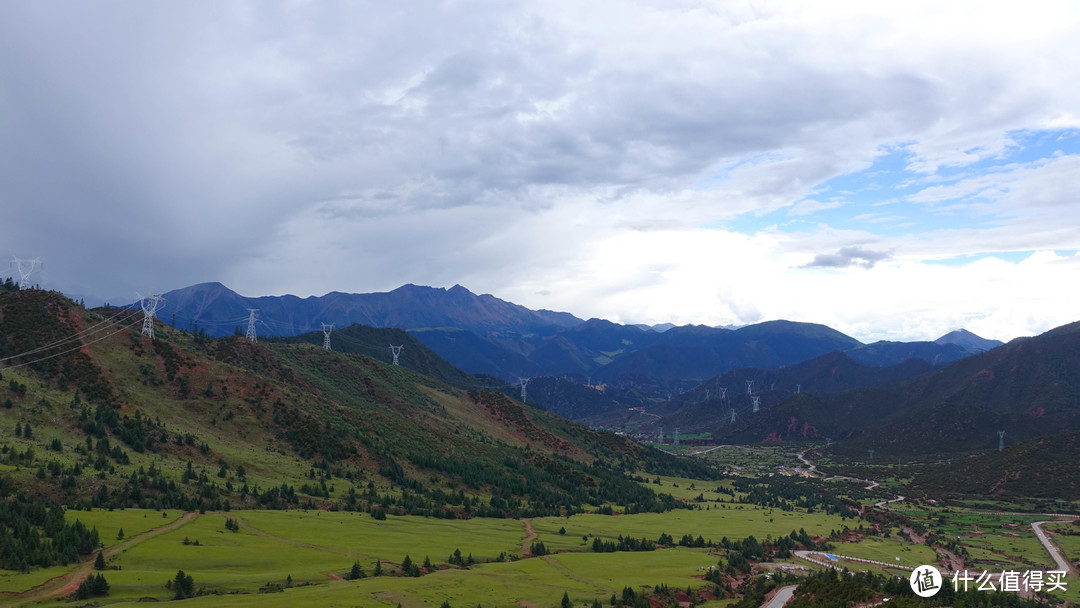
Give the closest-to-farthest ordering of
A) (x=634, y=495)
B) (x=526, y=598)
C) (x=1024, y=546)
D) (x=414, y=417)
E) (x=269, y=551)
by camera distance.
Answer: (x=526, y=598)
(x=269, y=551)
(x=1024, y=546)
(x=634, y=495)
(x=414, y=417)

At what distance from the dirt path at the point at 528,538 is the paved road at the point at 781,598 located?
3642 centimetres

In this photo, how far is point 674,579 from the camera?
86938 mm

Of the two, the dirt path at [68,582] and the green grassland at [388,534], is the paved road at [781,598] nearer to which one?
the green grassland at [388,534]

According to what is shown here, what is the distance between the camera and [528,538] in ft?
360

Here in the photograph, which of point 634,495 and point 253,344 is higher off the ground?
point 253,344

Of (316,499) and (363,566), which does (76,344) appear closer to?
(316,499)

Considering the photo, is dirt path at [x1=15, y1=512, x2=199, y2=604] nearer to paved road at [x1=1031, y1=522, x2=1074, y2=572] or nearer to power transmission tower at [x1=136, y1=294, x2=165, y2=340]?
power transmission tower at [x1=136, y1=294, x2=165, y2=340]

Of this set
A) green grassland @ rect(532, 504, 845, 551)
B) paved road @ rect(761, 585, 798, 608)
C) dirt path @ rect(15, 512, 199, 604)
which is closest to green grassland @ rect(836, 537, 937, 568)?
green grassland @ rect(532, 504, 845, 551)

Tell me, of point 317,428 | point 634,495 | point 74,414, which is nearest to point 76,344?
point 74,414

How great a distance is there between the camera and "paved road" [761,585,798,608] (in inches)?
2771

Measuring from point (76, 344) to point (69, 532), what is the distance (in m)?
75.1

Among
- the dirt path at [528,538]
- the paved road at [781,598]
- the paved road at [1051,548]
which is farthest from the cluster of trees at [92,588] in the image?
the paved road at [1051,548]

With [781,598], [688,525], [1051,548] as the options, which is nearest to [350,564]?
[781,598]

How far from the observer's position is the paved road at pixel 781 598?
7038 centimetres
